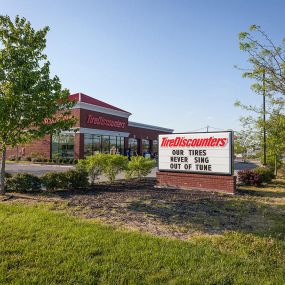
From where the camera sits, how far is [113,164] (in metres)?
16.1

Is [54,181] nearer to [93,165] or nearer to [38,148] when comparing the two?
[93,165]

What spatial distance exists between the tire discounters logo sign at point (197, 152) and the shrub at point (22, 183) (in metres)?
6.48

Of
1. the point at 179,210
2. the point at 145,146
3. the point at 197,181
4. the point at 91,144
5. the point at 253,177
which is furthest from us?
the point at 145,146

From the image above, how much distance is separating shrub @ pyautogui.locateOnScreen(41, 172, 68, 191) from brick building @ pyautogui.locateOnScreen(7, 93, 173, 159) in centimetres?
1813

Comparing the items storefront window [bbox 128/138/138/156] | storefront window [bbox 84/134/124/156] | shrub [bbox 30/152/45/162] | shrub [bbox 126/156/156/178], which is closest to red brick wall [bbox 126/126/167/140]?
storefront window [bbox 128/138/138/156]

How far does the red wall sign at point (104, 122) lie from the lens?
36.1m

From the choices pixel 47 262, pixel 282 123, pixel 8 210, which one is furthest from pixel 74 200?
pixel 282 123

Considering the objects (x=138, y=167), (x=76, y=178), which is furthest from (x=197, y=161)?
(x=76, y=178)

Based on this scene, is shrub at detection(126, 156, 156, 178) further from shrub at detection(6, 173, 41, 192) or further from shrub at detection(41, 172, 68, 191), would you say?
shrub at detection(6, 173, 41, 192)

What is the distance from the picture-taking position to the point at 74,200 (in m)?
10.7

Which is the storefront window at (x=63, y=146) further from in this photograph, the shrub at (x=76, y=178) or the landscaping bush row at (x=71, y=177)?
the shrub at (x=76, y=178)

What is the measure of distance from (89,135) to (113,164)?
21.2 m

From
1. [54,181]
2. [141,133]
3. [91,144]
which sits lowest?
[54,181]

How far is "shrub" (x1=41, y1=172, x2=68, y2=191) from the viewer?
42.1 ft
